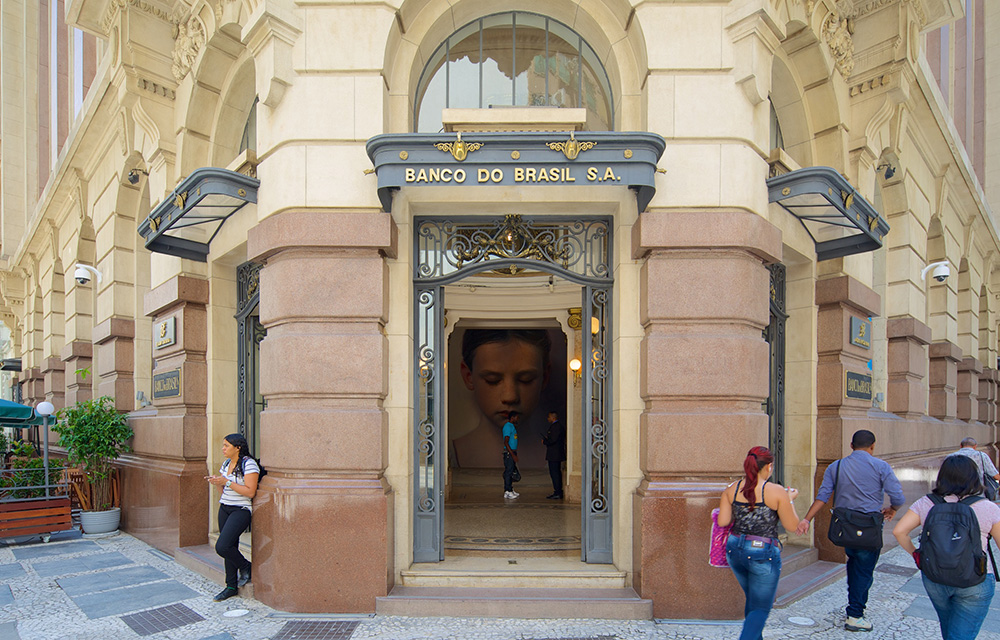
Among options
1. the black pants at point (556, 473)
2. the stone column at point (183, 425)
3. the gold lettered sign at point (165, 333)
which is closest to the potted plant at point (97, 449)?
the stone column at point (183, 425)

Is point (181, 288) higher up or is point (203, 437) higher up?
point (181, 288)

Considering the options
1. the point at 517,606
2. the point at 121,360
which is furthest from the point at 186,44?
the point at 517,606

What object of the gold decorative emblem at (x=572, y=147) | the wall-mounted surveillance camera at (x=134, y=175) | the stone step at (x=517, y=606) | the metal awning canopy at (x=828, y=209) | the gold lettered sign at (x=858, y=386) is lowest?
the stone step at (x=517, y=606)

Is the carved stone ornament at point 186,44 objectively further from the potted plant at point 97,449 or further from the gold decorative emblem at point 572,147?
the gold decorative emblem at point 572,147

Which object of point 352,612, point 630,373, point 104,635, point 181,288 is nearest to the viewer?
point 104,635

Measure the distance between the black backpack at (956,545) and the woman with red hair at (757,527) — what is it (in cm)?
81

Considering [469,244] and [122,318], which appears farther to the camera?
[122,318]

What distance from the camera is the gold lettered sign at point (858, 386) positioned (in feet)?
28.3

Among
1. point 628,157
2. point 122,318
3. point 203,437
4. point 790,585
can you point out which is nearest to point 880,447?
point 790,585

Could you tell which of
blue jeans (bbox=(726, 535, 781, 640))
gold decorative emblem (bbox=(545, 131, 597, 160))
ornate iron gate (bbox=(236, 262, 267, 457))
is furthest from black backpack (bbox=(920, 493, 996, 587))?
ornate iron gate (bbox=(236, 262, 267, 457))

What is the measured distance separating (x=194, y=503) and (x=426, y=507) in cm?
355

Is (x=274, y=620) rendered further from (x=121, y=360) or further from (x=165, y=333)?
(x=121, y=360)

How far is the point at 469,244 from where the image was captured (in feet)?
24.0

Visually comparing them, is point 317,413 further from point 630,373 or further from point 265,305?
point 630,373
